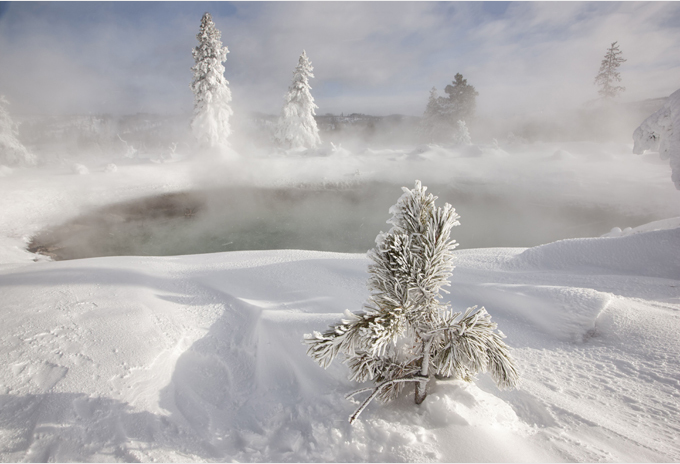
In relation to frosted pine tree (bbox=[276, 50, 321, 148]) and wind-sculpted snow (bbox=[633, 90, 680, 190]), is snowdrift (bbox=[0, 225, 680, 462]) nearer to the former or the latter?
wind-sculpted snow (bbox=[633, 90, 680, 190])

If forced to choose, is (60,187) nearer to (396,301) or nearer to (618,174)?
(396,301)

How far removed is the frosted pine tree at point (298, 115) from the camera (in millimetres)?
25625

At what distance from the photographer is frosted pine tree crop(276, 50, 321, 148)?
25625mm

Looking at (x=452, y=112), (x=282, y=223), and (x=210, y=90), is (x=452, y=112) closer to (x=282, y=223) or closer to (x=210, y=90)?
(x=210, y=90)

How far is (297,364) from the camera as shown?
291cm

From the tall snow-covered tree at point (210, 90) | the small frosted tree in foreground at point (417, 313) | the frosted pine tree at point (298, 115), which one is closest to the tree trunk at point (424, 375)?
the small frosted tree in foreground at point (417, 313)

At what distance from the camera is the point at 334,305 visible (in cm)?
404

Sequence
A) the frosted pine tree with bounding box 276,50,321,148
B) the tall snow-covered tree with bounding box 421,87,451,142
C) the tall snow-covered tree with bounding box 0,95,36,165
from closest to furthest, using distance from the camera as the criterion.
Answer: the tall snow-covered tree with bounding box 0,95,36,165, the frosted pine tree with bounding box 276,50,321,148, the tall snow-covered tree with bounding box 421,87,451,142

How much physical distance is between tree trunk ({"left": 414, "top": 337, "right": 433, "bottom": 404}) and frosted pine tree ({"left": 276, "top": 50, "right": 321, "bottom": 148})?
26.7 metres

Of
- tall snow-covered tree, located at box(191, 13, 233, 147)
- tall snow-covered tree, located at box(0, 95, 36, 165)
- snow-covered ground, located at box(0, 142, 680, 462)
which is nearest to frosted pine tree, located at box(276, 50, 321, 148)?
tall snow-covered tree, located at box(191, 13, 233, 147)

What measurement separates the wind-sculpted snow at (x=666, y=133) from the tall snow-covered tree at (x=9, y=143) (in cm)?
3131

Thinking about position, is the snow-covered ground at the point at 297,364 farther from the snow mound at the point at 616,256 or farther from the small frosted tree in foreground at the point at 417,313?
the small frosted tree in foreground at the point at 417,313

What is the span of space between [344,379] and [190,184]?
18346mm

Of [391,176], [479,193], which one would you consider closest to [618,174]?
[479,193]
